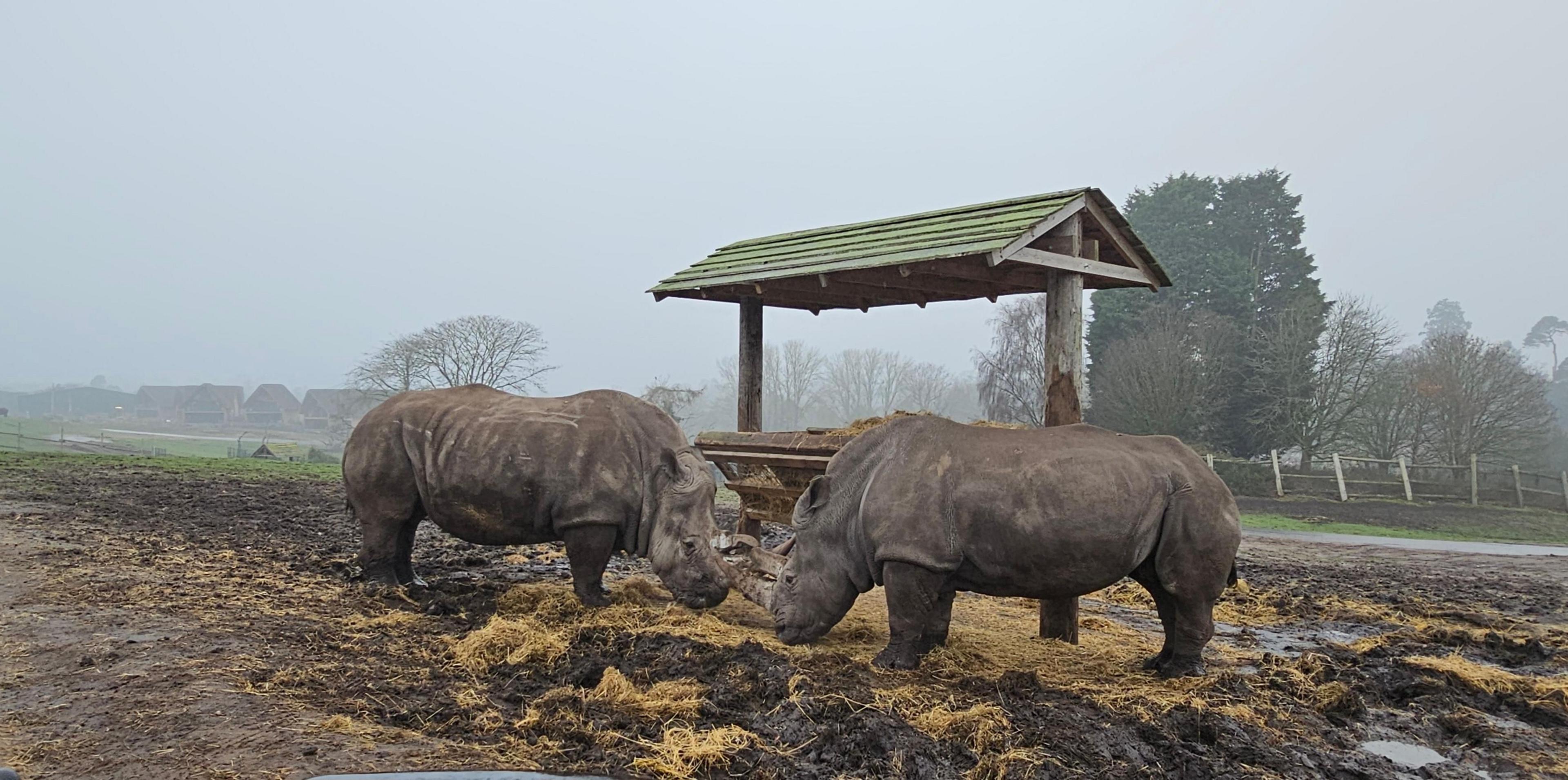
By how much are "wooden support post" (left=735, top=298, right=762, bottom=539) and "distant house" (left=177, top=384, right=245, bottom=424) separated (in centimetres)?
7477

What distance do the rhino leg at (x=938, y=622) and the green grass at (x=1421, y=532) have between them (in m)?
18.3

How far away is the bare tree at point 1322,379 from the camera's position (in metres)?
32.7

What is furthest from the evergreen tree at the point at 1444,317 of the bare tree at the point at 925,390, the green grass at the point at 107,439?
the green grass at the point at 107,439

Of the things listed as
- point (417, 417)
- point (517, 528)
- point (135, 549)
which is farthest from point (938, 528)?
point (135, 549)

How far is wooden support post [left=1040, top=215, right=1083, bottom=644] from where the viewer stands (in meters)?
8.20

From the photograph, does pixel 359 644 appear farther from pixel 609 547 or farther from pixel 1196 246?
pixel 1196 246

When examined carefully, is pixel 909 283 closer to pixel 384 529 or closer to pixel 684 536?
pixel 684 536

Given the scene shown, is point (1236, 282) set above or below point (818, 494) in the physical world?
above

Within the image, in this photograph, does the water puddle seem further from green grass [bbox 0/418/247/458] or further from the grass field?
green grass [bbox 0/418/247/458]

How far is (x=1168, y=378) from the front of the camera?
32.5 m

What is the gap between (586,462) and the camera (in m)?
8.05

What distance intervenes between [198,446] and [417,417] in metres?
45.6

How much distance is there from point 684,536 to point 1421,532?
70.3ft

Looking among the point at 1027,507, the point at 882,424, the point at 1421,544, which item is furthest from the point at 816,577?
the point at 1421,544
